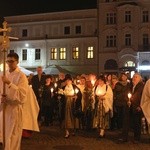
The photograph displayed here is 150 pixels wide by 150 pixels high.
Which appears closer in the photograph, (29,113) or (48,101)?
(29,113)

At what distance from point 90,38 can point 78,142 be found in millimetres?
40985

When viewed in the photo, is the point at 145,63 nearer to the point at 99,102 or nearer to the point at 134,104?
the point at 99,102

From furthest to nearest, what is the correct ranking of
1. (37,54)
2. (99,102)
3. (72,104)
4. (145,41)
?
(37,54) < (145,41) < (72,104) < (99,102)

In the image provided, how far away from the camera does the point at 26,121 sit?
8203mm

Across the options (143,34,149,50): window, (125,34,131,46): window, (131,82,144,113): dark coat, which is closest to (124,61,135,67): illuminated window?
(143,34,149,50): window

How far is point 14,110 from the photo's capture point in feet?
25.8

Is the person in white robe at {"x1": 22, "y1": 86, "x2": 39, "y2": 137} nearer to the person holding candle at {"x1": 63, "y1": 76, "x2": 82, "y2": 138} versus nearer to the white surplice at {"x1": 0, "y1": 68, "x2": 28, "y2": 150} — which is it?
the white surplice at {"x1": 0, "y1": 68, "x2": 28, "y2": 150}

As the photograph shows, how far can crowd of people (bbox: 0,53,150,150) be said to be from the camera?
7848 mm

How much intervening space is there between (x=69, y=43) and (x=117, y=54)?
6.89m

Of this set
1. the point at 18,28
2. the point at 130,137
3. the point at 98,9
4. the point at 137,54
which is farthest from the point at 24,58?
the point at 130,137

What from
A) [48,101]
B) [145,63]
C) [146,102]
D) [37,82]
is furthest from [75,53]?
[146,102]

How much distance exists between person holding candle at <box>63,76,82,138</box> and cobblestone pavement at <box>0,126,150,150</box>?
0.36m

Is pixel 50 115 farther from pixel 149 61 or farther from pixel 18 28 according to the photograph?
pixel 18 28

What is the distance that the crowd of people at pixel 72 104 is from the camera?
785cm
